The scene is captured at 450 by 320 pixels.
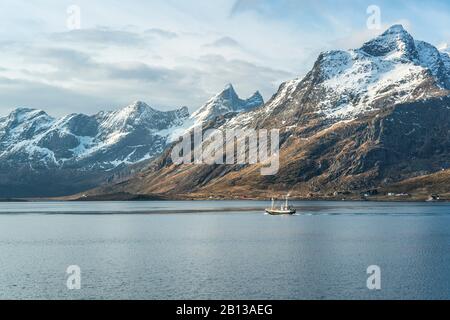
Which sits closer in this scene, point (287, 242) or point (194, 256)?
point (194, 256)

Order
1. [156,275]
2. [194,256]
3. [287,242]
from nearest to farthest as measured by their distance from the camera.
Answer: [156,275] → [194,256] → [287,242]

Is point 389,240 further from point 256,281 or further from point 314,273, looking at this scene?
point 256,281

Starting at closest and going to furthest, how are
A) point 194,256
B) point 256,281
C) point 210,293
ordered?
point 210,293
point 256,281
point 194,256

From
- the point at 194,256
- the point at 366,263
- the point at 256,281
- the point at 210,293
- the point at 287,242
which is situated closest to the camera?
the point at 210,293

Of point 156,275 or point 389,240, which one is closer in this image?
point 156,275
